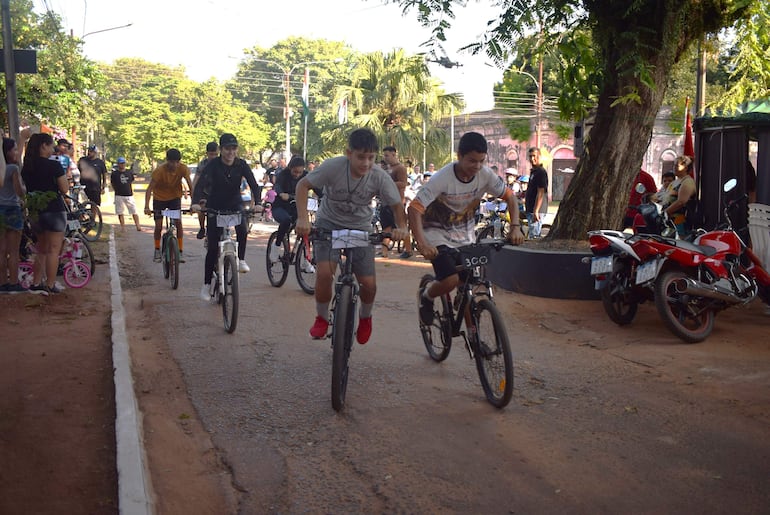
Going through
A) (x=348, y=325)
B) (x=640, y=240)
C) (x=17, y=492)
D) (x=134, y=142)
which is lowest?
(x=17, y=492)

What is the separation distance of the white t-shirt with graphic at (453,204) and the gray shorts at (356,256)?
432 mm

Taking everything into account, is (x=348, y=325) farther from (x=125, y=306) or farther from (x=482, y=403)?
(x=125, y=306)

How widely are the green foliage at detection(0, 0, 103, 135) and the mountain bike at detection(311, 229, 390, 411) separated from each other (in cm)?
1504

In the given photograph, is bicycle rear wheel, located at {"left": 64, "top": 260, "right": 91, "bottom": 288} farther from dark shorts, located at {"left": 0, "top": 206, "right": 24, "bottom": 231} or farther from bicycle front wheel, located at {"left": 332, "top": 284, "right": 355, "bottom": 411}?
bicycle front wheel, located at {"left": 332, "top": 284, "right": 355, "bottom": 411}

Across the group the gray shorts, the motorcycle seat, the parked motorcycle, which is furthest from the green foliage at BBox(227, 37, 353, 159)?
the gray shorts

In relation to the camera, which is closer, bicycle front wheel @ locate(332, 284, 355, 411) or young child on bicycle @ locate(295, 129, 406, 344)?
bicycle front wheel @ locate(332, 284, 355, 411)

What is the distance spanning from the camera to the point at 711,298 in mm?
7324

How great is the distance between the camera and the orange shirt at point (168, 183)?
11.4m

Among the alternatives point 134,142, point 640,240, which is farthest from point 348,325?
point 134,142

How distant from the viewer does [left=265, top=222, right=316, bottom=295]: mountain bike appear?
32.3 feet

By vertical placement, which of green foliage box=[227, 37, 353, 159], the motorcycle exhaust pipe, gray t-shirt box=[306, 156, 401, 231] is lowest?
the motorcycle exhaust pipe

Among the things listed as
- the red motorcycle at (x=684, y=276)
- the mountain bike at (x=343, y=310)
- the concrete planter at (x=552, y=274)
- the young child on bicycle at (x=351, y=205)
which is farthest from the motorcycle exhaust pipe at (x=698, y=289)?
the mountain bike at (x=343, y=310)

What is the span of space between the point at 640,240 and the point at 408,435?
378 centimetres

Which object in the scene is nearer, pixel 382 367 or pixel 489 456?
pixel 489 456
